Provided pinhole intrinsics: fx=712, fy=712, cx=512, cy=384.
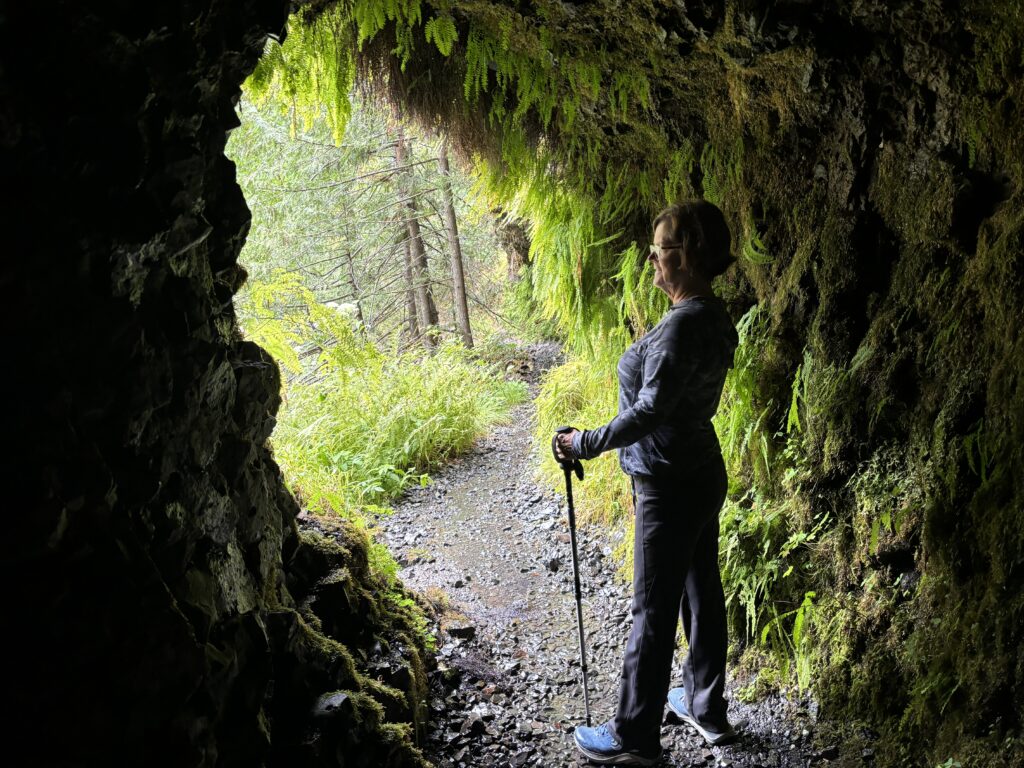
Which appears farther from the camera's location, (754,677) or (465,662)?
(465,662)

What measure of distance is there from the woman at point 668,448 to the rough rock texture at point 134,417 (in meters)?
1.34

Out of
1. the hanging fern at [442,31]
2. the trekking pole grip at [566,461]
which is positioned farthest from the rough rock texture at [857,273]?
the trekking pole grip at [566,461]

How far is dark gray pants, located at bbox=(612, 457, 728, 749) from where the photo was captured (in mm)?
3365

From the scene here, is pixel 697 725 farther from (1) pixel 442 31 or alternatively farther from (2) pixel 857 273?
(1) pixel 442 31

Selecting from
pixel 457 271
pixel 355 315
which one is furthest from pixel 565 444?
pixel 457 271

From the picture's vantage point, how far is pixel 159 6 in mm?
2059

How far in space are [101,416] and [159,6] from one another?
1.20 meters

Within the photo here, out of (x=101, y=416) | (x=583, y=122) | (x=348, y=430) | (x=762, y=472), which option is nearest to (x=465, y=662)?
(x=762, y=472)

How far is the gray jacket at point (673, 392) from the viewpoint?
10.4ft

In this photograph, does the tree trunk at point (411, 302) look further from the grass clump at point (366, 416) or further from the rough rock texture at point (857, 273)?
the rough rock texture at point (857, 273)

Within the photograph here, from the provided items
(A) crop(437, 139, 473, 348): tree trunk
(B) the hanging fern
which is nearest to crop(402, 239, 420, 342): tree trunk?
(A) crop(437, 139, 473, 348): tree trunk

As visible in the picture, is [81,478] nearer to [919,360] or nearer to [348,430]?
[919,360]

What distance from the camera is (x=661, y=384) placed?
10.4ft

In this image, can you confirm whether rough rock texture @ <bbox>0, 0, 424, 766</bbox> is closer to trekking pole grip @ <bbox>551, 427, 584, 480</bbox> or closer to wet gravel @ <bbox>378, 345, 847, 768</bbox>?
wet gravel @ <bbox>378, 345, 847, 768</bbox>
